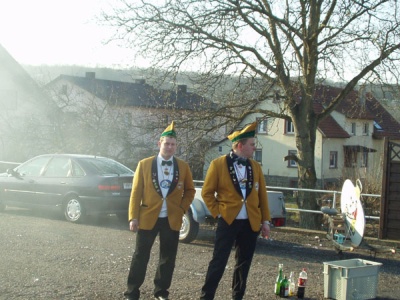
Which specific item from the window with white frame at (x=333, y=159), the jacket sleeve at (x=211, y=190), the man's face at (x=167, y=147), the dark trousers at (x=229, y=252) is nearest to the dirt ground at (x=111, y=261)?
the dark trousers at (x=229, y=252)

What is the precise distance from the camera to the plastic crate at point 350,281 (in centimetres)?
703

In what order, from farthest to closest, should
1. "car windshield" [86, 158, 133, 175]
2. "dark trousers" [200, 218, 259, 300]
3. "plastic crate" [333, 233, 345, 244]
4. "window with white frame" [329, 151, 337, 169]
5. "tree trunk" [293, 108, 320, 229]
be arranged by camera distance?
"window with white frame" [329, 151, 337, 169]
"tree trunk" [293, 108, 320, 229]
"car windshield" [86, 158, 133, 175]
"plastic crate" [333, 233, 345, 244]
"dark trousers" [200, 218, 259, 300]

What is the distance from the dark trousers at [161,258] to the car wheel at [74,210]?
679 cm

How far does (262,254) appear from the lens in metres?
10.2

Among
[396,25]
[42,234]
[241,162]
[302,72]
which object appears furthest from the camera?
[302,72]

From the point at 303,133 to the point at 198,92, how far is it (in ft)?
11.9

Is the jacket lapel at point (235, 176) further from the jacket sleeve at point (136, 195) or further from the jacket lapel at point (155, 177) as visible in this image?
the jacket sleeve at point (136, 195)

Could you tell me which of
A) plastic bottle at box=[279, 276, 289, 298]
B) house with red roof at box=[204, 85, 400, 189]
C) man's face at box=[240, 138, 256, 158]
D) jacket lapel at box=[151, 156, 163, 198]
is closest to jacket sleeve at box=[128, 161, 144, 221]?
jacket lapel at box=[151, 156, 163, 198]

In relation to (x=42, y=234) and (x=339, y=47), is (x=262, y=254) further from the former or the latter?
(x=339, y=47)

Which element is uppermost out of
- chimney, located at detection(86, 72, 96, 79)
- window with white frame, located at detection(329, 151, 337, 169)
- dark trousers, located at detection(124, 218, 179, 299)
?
chimney, located at detection(86, 72, 96, 79)

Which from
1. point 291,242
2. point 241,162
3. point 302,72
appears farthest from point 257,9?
point 241,162

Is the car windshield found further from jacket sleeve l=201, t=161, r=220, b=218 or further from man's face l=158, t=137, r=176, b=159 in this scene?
jacket sleeve l=201, t=161, r=220, b=218

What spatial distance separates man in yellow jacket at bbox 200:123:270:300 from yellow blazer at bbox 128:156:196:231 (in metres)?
0.32

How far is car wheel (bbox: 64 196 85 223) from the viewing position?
1306 centimetres
